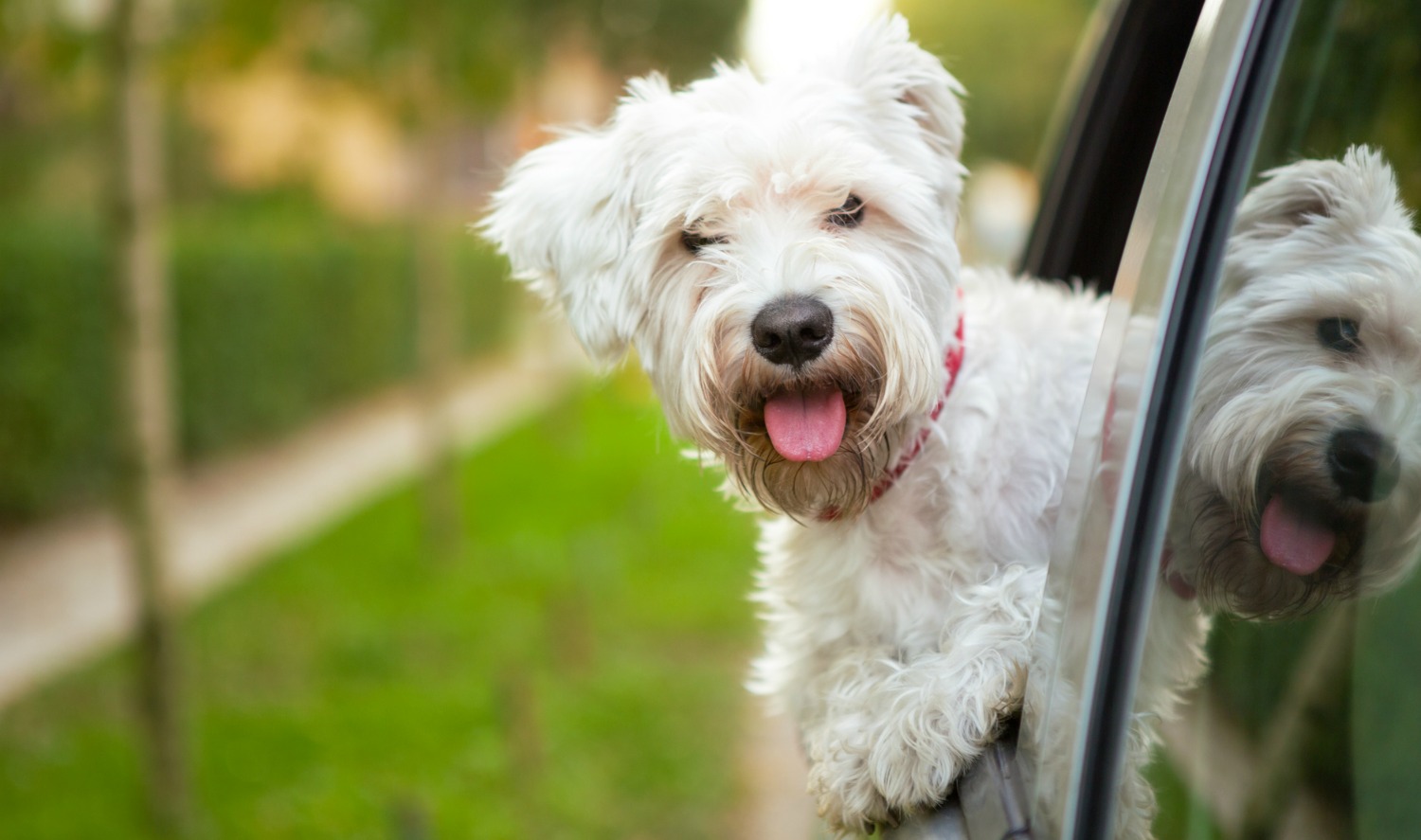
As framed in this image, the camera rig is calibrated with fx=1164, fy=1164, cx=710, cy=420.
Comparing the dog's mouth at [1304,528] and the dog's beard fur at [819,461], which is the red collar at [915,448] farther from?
the dog's mouth at [1304,528]

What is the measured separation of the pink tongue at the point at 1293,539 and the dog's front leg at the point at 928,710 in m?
0.40

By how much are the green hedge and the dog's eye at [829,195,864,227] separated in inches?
87.6

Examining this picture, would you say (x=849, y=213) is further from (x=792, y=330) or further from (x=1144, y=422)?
(x=1144, y=422)

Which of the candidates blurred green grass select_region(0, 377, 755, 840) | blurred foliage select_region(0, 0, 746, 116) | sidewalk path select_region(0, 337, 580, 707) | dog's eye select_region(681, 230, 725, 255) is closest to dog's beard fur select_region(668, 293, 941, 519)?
dog's eye select_region(681, 230, 725, 255)

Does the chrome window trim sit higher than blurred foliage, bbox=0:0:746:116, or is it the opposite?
blurred foliage, bbox=0:0:746:116

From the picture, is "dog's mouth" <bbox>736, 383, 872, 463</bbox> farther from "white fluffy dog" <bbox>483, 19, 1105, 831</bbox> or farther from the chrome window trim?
the chrome window trim

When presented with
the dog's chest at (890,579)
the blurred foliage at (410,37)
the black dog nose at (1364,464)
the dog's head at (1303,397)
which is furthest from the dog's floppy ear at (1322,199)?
the blurred foliage at (410,37)

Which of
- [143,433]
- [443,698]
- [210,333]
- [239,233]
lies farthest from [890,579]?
[239,233]

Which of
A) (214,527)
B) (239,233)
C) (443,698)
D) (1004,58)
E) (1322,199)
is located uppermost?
(1004,58)

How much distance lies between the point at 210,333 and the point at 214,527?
2.71m

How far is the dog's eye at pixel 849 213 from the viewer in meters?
2.14

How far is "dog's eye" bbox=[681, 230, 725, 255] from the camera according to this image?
7.22 ft

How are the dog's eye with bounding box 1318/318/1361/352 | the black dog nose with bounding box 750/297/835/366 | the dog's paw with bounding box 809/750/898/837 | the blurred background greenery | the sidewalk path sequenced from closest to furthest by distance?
the dog's eye with bounding box 1318/318/1361/352, the dog's paw with bounding box 809/750/898/837, the black dog nose with bounding box 750/297/835/366, the blurred background greenery, the sidewalk path

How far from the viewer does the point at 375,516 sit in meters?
10.4
